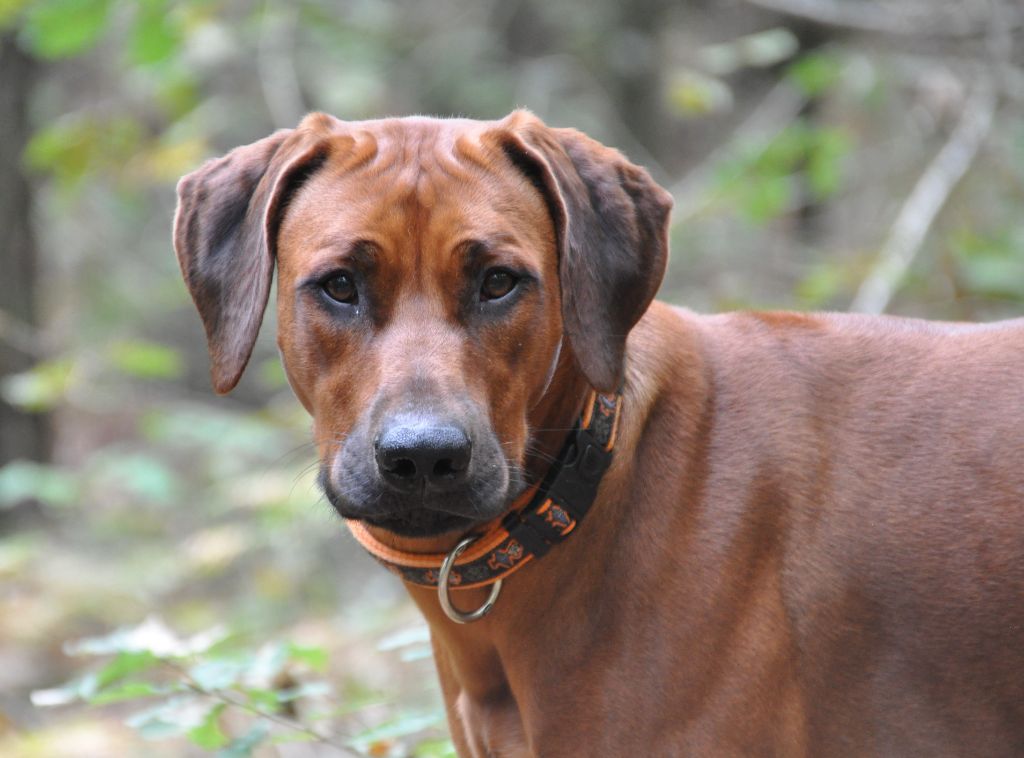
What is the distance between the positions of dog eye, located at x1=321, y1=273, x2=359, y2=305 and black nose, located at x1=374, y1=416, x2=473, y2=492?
0.41 metres

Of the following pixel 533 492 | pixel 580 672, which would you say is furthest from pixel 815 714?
pixel 533 492

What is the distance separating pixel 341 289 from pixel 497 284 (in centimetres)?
37

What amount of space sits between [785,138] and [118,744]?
464 centimetres

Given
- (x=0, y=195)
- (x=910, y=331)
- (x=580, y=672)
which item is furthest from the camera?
(x=0, y=195)

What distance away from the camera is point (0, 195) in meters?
7.61

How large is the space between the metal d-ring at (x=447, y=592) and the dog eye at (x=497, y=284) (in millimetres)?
578

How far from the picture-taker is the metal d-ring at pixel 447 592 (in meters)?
2.85

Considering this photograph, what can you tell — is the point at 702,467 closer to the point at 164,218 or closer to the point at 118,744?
the point at 118,744

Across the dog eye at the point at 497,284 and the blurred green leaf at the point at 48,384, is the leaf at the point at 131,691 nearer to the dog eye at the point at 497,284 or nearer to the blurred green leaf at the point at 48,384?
the dog eye at the point at 497,284

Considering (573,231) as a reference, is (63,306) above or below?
below

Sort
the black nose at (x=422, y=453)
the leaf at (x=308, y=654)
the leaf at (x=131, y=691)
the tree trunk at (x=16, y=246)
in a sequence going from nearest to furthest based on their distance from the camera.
A: the black nose at (x=422, y=453) → the leaf at (x=131, y=691) → the leaf at (x=308, y=654) → the tree trunk at (x=16, y=246)

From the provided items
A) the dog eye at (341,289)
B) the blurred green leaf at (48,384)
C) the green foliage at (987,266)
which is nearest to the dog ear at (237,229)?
the dog eye at (341,289)

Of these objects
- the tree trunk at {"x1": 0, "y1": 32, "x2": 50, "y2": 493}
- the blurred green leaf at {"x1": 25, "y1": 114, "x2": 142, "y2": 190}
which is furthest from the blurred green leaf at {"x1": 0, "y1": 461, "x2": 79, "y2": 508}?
the blurred green leaf at {"x1": 25, "y1": 114, "x2": 142, "y2": 190}

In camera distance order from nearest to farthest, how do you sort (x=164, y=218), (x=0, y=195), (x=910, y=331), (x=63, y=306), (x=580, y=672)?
(x=580, y=672), (x=910, y=331), (x=0, y=195), (x=63, y=306), (x=164, y=218)
